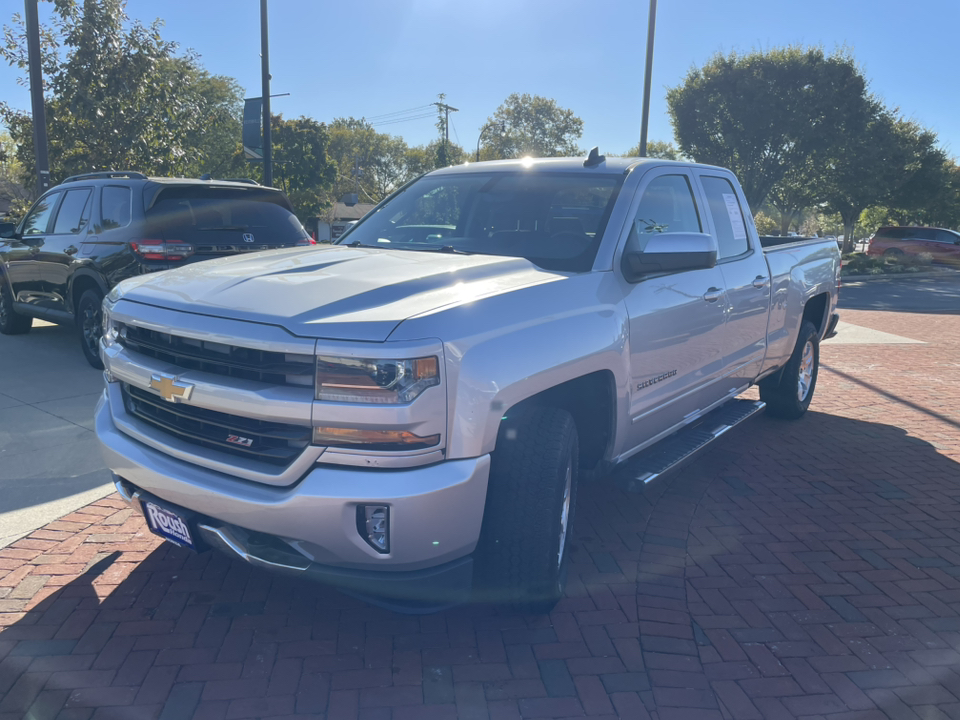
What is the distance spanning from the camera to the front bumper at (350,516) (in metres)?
2.42

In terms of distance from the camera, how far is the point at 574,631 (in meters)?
3.14

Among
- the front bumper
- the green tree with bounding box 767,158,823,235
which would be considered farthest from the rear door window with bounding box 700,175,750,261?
the green tree with bounding box 767,158,823,235

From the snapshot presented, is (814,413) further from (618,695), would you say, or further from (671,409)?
(618,695)

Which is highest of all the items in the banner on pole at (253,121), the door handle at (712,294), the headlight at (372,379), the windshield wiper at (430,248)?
the banner on pole at (253,121)

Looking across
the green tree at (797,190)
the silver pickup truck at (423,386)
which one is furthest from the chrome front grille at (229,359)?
the green tree at (797,190)

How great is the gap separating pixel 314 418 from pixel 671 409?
223 cm

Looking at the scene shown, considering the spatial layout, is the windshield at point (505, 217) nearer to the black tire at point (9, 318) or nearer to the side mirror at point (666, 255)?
the side mirror at point (666, 255)

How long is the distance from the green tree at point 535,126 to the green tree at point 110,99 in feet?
197

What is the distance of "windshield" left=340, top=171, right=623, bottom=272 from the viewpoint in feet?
12.1

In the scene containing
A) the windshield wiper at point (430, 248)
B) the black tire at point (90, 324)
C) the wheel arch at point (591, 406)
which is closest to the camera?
the wheel arch at point (591, 406)

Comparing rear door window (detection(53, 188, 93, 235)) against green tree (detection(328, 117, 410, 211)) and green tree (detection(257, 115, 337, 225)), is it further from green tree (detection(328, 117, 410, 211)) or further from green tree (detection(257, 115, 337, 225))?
green tree (detection(328, 117, 410, 211))

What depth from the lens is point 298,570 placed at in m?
2.58

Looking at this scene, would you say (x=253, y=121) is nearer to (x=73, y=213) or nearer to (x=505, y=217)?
(x=73, y=213)

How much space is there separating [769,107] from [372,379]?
27.3 meters
